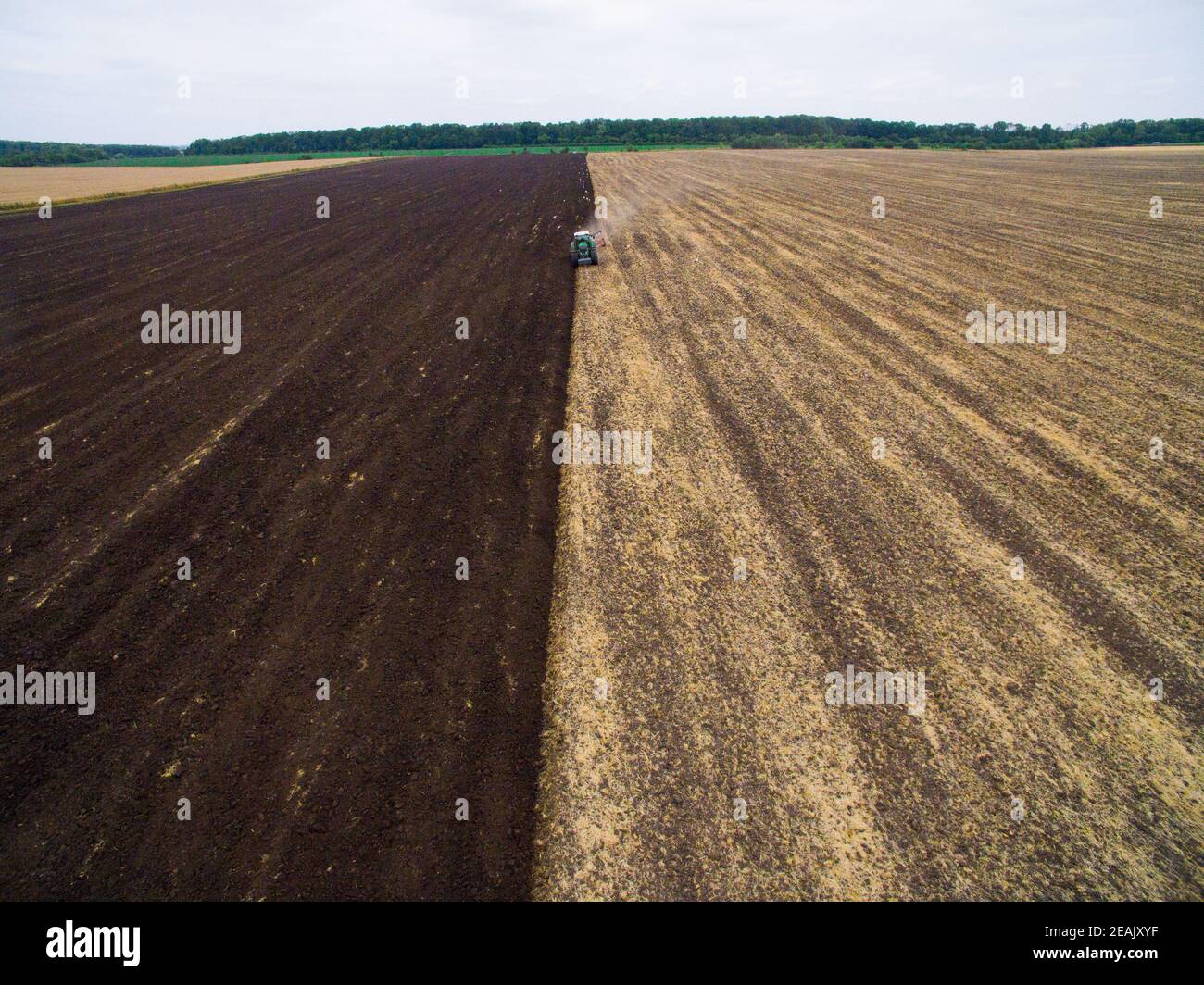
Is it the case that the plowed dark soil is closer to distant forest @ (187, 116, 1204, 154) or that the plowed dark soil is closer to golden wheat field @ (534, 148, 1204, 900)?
golden wheat field @ (534, 148, 1204, 900)

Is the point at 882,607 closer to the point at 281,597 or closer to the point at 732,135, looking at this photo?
the point at 281,597

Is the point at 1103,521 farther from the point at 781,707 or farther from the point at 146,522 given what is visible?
the point at 146,522

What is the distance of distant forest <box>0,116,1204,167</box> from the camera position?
95.5m

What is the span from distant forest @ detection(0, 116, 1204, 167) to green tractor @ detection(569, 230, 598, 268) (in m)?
95.5

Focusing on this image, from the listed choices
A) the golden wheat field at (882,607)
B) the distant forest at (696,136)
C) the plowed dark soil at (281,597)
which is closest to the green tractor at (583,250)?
the plowed dark soil at (281,597)

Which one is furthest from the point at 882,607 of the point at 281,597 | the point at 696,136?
the point at 696,136

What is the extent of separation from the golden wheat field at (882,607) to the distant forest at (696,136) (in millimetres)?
99992

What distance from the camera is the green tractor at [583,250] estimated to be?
20.2 m

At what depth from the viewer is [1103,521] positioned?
8141 mm

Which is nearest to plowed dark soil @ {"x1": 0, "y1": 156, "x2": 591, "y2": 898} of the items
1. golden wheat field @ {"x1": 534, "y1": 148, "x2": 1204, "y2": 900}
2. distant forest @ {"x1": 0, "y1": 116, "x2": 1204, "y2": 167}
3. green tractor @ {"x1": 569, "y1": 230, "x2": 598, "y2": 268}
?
golden wheat field @ {"x1": 534, "y1": 148, "x2": 1204, "y2": 900}

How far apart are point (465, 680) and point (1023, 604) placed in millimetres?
6198

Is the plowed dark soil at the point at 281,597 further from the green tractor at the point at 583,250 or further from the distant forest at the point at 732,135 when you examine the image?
the distant forest at the point at 732,135

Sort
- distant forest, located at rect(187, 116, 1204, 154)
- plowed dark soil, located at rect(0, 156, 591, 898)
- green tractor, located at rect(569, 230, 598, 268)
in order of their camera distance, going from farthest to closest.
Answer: distant forest, located at rect(187, 116, 1204, 154) → green tractor, located at rect(569, 230, 598, 268) → plowed dark soil, located at rect(0, 156, 591, 898)

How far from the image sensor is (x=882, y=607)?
6.80m
